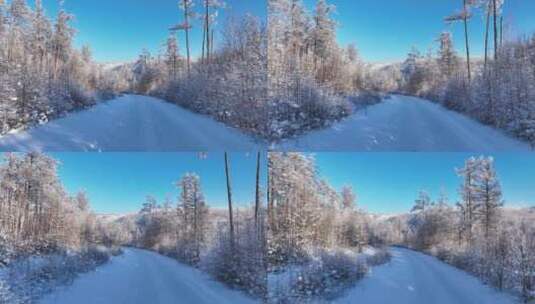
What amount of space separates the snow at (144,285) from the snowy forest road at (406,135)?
125 cm

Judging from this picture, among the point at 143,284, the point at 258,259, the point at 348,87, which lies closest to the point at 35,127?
the point at 143,284

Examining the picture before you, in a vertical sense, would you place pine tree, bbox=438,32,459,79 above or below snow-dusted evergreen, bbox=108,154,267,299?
above

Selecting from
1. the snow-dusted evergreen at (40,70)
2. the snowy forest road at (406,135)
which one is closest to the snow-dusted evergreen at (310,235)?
the snowy forest road at (406,135)

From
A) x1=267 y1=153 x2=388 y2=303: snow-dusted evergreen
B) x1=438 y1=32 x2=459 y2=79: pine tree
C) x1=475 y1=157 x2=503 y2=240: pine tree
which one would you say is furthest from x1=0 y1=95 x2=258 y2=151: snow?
x1=475 y1=157 x2=503 y2=240: pine tree

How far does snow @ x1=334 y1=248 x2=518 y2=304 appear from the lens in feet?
15.3

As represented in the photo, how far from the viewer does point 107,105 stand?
4719 millimetres

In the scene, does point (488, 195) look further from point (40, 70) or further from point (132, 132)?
point (40, 70)

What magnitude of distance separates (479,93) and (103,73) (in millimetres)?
2966

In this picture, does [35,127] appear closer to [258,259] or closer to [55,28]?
[55,28]

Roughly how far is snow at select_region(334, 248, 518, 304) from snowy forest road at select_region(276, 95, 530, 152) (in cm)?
88

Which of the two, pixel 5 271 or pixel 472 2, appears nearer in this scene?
pixel 5 271

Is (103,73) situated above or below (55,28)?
below

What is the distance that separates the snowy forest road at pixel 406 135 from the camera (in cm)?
465

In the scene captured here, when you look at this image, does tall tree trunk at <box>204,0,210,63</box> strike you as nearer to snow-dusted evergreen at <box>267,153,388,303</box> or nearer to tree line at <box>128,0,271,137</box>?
tree line at <box>128,0,271,137</box>
